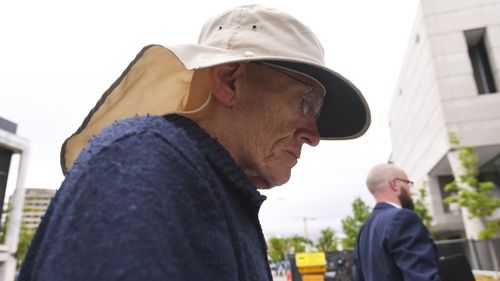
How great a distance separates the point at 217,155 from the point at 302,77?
506 millimetres

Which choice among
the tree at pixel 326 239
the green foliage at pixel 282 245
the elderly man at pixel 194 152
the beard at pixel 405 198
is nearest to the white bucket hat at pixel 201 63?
the elderly man at pixel 194 152

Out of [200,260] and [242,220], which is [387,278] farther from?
[200,260]

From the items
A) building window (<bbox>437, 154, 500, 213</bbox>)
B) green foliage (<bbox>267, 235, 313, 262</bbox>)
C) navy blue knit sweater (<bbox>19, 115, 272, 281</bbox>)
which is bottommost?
green foliage (<bbox>267, 235, 313, 262</bbox>)

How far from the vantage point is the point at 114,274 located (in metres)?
0.62

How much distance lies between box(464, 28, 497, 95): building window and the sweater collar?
32.8 meters

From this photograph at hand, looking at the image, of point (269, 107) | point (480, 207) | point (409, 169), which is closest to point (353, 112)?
point (269, 107)

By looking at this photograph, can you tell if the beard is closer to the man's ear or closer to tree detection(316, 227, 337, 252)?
the man's ear

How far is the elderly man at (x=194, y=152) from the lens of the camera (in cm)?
66

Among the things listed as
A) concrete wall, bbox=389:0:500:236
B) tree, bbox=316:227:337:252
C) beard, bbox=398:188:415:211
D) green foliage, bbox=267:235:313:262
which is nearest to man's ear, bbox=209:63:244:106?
beard, bbox=398:188:415:211

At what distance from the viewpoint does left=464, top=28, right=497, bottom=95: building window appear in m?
29.1

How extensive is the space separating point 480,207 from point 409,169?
25215mm

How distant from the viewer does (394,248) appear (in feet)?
10.4

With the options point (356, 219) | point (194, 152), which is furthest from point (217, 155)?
point (356, 219)

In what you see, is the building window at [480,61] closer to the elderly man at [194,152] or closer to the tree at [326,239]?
the elderly man at [194,152]
